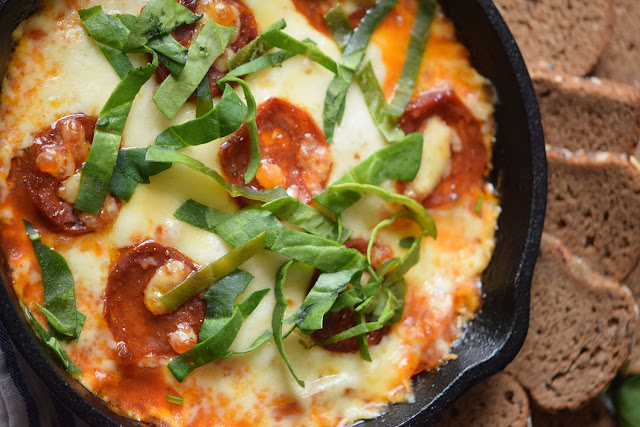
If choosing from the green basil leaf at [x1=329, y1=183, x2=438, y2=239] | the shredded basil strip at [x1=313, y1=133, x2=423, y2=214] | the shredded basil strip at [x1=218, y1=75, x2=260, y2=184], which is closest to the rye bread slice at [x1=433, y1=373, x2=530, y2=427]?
the green basil leaf at [x1=329, y1=183, x2=438, y2=239]

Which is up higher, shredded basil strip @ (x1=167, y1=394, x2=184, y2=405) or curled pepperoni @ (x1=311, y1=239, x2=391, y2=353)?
shredded basil strip @ (x1=167, y1=394, x2=184, y2=405)

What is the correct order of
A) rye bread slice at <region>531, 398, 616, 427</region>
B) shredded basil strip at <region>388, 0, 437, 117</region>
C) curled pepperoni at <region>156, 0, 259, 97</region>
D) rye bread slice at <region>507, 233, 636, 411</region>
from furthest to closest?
rye bread slice at <region>531, 398, 616, 427</region>, rye bread slice at <region>507, 233, 636, 411</region>, shredded basil strip at <region>388, 0, 437, 117</region>, curled pepperoni at <region>156, 0, 259, 97</region>

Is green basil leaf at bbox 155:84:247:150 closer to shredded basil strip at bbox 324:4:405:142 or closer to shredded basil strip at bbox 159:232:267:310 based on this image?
shredded basil strip at bbox 159:232:267:310

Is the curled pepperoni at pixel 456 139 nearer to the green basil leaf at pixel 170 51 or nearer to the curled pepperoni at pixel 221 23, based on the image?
the curled pepperoni at pixel 221 23

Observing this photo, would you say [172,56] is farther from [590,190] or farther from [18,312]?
[590,190]

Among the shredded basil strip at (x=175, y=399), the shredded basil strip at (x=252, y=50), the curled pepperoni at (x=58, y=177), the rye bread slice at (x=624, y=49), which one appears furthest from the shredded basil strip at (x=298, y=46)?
the rye bread slice at (x=624, y=49)

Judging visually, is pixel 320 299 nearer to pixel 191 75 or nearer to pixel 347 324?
pixel 347 324

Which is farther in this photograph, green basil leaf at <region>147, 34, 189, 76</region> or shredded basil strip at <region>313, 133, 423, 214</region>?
shredded basil strip at <region>313, 133, 423, 214</region>

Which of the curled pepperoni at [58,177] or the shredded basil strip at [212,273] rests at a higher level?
the curled pepperoni at [58,177]
